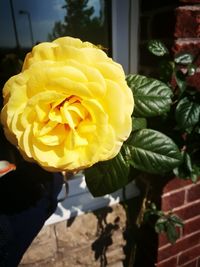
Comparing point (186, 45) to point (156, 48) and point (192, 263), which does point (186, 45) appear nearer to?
point (156, 48)

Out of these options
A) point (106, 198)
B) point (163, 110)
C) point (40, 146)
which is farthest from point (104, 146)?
point (106, 198)

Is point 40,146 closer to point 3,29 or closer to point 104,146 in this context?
point 104,146

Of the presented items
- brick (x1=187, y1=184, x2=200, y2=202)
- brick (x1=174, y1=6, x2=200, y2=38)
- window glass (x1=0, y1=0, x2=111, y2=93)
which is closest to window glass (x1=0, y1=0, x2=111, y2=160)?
window glass (x1=0, y1=0, x2=111, y2=93)

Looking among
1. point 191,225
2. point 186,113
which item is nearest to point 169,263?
point 191,225

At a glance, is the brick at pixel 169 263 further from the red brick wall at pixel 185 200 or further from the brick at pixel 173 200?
the brick at pixel 173 200

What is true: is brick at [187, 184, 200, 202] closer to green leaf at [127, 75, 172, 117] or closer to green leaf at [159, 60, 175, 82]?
green leaf at [159, 60, 175, 82]

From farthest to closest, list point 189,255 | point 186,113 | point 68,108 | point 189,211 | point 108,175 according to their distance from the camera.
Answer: point 189,255 < point 189,211 < point 186,113 < point 108,175 < point 68,108
